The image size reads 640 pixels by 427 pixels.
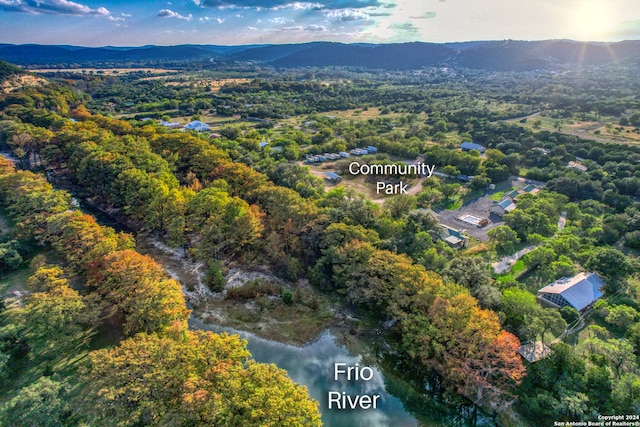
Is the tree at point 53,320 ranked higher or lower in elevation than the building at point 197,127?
lower

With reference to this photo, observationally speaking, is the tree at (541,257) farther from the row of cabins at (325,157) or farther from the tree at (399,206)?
the row of cabins at (325,157)

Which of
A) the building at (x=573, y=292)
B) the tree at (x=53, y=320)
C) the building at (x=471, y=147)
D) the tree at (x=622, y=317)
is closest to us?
the tree at (x=53, y=320)

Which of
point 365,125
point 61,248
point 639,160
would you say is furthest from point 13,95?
point 639,160

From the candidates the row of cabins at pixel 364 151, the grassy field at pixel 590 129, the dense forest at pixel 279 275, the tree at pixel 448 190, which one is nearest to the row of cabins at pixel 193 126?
the dense forest at pixel 279 275

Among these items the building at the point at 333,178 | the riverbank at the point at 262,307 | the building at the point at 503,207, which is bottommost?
the riverbank at the point at 262,307

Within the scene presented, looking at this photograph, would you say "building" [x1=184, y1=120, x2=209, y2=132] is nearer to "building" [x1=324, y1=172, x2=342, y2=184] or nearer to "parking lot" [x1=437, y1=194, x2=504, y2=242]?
"building" [x1=324, y1=172, x2=342, y2=184]

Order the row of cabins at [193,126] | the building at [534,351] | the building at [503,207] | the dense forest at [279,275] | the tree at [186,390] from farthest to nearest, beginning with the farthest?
the row of cabins at [193,126] → the building at [503,207] → the building at [534,351] → the dense forest at [279,275] → the tree at [186,390]
